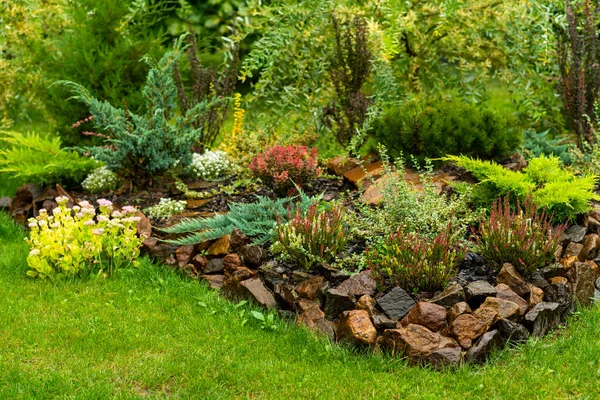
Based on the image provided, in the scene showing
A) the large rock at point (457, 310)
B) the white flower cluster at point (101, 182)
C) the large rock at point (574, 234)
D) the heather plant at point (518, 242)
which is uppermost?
the heather plant at point (518, 242)

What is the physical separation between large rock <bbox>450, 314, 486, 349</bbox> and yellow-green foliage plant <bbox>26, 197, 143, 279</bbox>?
246cm

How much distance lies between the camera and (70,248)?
18.2ft

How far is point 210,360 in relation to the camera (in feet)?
14.5

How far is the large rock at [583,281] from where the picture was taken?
5.06 metres

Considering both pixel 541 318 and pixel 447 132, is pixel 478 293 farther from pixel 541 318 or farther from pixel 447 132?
pixel 447 132

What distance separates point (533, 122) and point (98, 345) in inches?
218

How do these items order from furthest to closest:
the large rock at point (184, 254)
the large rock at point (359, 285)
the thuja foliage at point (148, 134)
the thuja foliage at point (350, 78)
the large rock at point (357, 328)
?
the thuja foliage at point (350, 78)
the thuja foliage at point (148, 134)
the large rock at point (184, 254)
the large rock at point (359, 285)
the large rock at point (357, 328)

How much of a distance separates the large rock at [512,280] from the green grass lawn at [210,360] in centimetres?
35

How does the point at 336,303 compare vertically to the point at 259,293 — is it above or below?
above

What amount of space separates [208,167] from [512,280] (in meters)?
3.25

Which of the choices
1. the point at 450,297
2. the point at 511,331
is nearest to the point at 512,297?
the point at 511,331

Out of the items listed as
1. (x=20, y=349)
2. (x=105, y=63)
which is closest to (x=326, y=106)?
(x=105, y=63)

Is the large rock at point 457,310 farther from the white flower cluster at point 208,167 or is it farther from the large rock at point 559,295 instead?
the white flower cluster at point 208,167

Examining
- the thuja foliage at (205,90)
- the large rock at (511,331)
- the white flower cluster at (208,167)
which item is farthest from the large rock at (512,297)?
the thuja foliage at (205,90)
